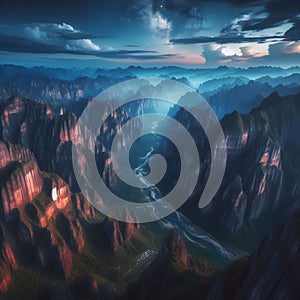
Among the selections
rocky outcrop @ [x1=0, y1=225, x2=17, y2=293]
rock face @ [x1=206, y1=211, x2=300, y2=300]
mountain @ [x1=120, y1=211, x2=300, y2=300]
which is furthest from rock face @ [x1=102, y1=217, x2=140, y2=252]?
rock face @ [x1=206, y1=211, x2=300, y2=300]

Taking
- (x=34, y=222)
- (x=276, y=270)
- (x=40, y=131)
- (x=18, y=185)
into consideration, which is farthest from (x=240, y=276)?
(x=40, y=131)

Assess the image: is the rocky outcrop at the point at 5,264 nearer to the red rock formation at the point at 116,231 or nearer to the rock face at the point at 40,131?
the red rock formation at the point at 116,231

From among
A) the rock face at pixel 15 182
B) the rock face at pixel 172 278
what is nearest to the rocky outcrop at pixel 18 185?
the rock face at pixel 15 182

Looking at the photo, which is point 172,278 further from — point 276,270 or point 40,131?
point 40,131

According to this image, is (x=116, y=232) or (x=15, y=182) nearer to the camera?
(x=15, y=182)

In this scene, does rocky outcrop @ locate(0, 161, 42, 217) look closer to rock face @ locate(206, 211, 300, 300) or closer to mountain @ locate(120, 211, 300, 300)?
mountain @ locate(120, 211, 300, 300)

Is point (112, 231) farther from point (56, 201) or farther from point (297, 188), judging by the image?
point (297, 188)

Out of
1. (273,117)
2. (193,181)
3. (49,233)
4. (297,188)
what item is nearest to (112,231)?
(49,233)

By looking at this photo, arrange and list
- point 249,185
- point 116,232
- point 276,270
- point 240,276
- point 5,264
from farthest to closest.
Result: point 249,185, point 116,232, point 5,264, point 240,276, point 276,270
